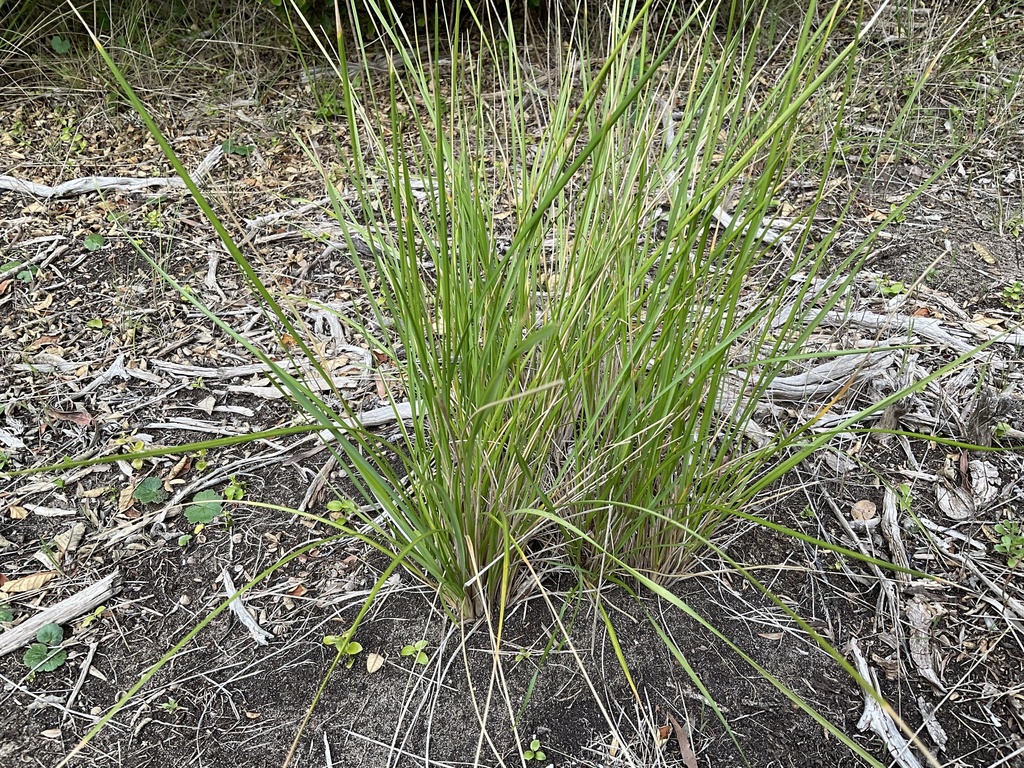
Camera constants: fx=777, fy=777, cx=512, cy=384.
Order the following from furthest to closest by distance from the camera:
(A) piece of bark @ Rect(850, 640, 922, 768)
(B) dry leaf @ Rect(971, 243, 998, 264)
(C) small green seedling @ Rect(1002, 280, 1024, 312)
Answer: (B) dry leaf @ Rect(971, 243, 998, 264) → (C) small green seedling @ Rect(1002, 280, 1024, 312) → (A) piece of bark @ Rect(850, 640, 922, 768)

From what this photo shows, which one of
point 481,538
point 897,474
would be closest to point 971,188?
point 897,474

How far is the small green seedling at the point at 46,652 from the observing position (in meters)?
1.27

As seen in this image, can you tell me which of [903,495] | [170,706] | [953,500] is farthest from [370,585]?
[953,500]

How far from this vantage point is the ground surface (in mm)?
1167

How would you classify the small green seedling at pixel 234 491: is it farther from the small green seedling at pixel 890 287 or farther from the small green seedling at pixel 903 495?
the small green seedling at pixel 890 287

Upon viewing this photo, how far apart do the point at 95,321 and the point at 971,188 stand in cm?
251

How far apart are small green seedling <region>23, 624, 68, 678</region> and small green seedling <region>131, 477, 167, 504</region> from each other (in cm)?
28

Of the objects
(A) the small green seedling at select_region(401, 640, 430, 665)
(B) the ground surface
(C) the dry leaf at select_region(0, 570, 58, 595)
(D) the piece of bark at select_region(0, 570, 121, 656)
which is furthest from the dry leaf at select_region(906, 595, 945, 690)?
(C) the dry leaf at select_region(0, 570, 58, 595)

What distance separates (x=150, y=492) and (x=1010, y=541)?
1627 mm

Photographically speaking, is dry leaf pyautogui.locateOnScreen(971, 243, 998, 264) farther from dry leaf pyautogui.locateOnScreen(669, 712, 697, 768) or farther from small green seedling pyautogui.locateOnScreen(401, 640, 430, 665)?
small green seedling pyautogui.locateOnScreen(401, 640, 430, 665)

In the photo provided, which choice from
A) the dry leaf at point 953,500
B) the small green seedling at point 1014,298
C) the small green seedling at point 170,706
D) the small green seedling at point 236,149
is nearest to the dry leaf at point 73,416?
the small green seedling at point 170,706

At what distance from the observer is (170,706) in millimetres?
1195

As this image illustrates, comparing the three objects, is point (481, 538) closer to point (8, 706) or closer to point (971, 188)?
point (8, 706)

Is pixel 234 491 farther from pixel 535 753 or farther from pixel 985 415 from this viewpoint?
pixel 985 415
